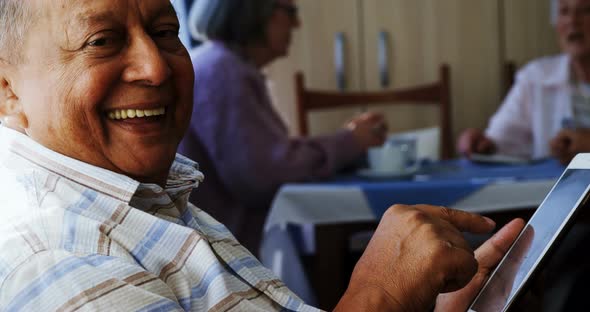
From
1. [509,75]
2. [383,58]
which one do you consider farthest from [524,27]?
[383,58]

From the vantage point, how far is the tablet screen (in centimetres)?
64

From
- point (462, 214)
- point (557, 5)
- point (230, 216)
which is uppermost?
point (557, 5)

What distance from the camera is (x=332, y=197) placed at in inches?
59.4

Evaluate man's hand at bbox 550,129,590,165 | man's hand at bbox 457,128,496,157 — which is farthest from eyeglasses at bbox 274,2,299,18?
man's hand at bbox 550,129,590,165

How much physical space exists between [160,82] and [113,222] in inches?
5.7

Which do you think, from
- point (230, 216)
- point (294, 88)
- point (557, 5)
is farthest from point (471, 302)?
point (294, 88)

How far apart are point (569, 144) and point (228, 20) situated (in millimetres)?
899

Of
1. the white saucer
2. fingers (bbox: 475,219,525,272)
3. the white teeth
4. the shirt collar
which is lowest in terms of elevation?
the white saucer

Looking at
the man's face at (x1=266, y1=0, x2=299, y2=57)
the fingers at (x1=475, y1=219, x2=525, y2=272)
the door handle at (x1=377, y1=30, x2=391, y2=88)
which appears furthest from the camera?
the door handle at (x1=377, y1=30, x2=391, y2=88)

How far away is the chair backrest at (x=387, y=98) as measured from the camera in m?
2.73

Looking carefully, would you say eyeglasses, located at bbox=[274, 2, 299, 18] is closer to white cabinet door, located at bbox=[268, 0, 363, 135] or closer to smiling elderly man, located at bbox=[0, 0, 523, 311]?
white cabinet door, located at bbox=[268, 0, 363, 135]

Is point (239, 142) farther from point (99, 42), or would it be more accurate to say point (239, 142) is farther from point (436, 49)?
point (436, 49)

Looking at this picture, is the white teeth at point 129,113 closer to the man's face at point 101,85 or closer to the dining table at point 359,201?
the man's face at point 101,85

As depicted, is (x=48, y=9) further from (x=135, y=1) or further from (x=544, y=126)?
(x=544, y=126)
